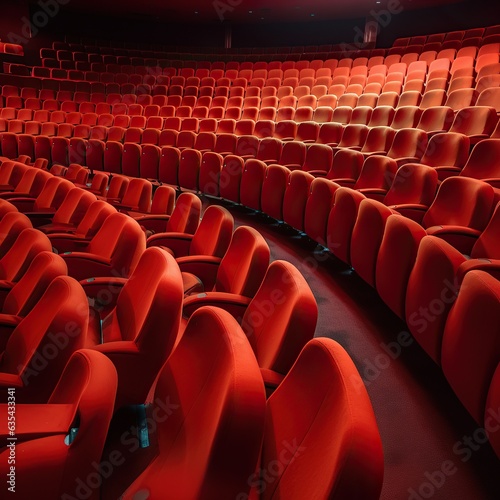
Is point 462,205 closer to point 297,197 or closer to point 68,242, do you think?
point 297,197

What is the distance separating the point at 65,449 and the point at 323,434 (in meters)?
0.15

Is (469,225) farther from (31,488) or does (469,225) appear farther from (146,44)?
(146,44)

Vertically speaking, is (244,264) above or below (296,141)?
below

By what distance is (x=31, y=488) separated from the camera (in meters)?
0.26

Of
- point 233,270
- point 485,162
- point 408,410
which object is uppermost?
point 485,162

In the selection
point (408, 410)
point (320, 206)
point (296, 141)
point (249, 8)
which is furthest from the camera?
point (249, 8)

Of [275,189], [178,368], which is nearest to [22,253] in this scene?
[178,368]

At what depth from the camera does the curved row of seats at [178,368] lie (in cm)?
23

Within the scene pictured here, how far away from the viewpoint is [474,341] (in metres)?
0.37

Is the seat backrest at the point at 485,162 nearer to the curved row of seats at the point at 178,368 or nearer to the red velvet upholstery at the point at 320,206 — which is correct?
the red velvet upholstery at the point at 320,206

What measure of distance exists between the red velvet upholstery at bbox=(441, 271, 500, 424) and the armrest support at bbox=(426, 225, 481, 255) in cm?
30

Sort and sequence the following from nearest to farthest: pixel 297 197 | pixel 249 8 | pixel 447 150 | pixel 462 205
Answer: pixel 462 205, pixel 297 197, pixel 447 150, pixel 249 8

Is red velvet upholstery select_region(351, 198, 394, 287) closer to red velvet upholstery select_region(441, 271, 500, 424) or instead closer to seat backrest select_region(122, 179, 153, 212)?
red velvet upholstery select_region(441, 271, 500, 424)

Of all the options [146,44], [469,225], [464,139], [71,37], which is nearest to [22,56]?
[71,37]
